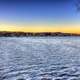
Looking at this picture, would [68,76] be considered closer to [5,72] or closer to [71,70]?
[71,70]

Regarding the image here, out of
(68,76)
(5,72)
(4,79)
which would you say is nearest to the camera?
(4,79)

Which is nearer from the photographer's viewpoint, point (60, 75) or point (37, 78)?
point (37, 78)

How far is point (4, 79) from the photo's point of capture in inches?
387

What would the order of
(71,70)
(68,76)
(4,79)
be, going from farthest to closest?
(71,70), (68,76), (4,79)

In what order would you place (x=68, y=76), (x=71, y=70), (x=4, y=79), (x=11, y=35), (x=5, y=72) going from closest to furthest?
(x=4, y=79), (x=68, y=76), (x=5, y=72), (x=71, y=70), (x=11, y=35)

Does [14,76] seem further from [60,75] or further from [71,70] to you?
[71,70]

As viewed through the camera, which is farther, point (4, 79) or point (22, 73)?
point (22, 73)

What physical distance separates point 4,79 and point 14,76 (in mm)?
709

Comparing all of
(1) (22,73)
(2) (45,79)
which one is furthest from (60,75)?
(1) (22,73)

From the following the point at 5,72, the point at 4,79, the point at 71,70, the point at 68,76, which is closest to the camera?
the point at 4,79

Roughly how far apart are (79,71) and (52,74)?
5.39 feet

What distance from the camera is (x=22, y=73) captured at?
36.4 feet

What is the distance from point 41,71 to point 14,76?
5.86ft

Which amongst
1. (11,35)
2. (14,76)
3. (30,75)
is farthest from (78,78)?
(11,35)
